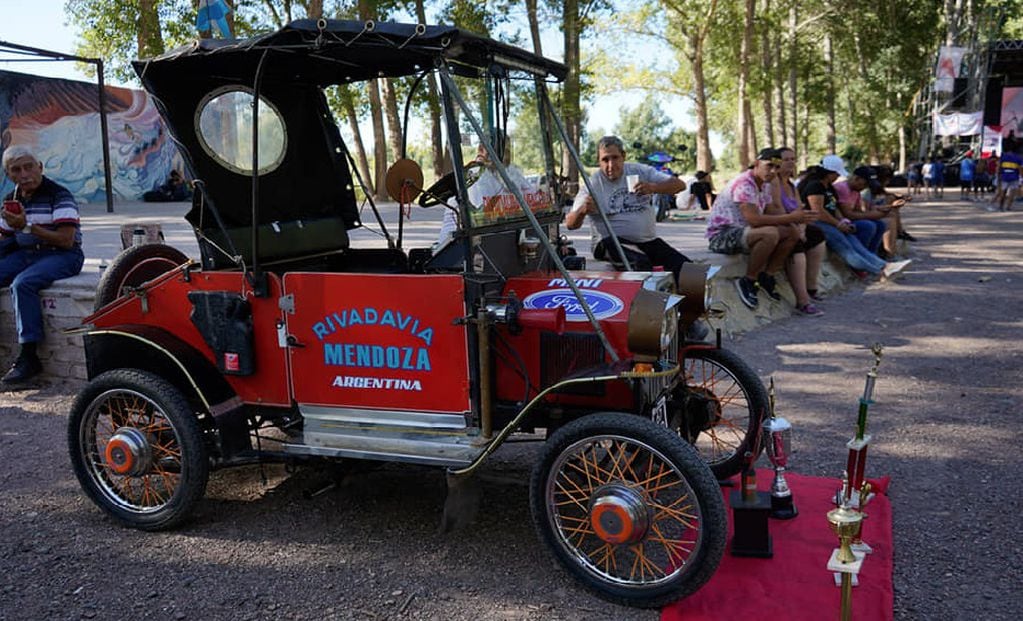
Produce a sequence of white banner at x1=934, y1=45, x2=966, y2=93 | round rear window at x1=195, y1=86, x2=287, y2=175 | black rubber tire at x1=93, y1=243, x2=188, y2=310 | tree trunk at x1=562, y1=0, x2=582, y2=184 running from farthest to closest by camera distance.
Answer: white banner at x1=934, y1=45, x2=966, y2=93 < tree trunk at x1=562, y1=0, x2=582, y2=184 < black rubber tire at x1=93, y1=243, x2=188, y2=310 < round rear window at x1=195, y1=86, x2=287, y2=175

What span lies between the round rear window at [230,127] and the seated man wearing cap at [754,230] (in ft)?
17.4

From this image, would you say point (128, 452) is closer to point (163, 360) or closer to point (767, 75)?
point (163, 360)

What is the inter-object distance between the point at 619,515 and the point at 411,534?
1.15 meters

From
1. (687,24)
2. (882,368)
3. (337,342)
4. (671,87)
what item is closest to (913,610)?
(337,342)

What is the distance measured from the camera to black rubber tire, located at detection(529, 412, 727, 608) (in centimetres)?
291

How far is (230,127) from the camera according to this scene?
4.15 meters

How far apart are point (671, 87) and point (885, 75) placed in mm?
10230

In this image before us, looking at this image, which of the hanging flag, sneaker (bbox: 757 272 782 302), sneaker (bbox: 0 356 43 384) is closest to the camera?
the hanging flag

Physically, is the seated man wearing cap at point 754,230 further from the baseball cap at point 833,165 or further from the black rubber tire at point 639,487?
the black rubber tire at point 639,487

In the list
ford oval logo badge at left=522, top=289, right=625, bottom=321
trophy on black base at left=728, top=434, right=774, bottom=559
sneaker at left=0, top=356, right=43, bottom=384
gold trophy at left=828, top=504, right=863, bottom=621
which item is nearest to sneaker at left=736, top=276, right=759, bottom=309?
trophy on black base at left=728, top=434, right=774, bottom=559

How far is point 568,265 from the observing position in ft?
14.1

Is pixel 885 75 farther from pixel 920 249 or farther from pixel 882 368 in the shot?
pixel 882 368

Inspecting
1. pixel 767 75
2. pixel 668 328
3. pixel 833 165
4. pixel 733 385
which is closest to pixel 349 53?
pixel 668 328

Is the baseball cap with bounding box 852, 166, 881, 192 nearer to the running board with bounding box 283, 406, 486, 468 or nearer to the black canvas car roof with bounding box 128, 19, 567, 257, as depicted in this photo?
the black canvas car roof with bounding box 128, 19, 567, 257
